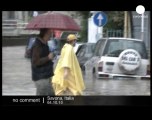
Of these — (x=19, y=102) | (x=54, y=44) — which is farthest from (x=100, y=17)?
(x=19, y=102)

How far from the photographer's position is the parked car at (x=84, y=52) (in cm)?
648

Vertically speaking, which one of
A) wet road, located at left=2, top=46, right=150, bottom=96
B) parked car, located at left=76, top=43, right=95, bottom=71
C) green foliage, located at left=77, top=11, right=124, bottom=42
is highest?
green foliage, located at left=77, top=11, right=124, bottom=42

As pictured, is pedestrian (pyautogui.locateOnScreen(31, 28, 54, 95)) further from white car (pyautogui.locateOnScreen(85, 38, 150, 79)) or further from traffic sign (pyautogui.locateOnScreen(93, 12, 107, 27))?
traffic sign (pyautogui.locateOnScreen(93, 12, 107, 27))

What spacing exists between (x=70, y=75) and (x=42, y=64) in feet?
1.69

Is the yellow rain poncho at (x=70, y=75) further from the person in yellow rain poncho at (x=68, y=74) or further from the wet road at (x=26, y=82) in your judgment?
the wet road at (x=26, y=82)

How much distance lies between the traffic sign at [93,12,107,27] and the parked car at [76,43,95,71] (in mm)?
365

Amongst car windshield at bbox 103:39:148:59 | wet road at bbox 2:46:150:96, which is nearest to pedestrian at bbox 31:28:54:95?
wet road at bbox 2:46:150:96

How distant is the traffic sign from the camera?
6.48 m

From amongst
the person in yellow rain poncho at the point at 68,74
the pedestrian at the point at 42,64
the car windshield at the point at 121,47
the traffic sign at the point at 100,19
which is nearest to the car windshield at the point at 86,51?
the person in yellow rain poncho at the point at 68,74

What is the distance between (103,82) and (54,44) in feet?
3.40

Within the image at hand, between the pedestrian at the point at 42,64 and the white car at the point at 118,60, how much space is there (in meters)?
0.66

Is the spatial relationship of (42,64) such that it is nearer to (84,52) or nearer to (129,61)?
(84,52)

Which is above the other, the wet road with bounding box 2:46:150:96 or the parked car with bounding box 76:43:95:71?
the parked car with bounding box 76:43:95:71

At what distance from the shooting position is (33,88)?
21.3ft
